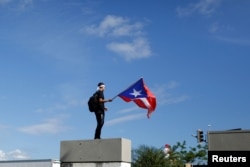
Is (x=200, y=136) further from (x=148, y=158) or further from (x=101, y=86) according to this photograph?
(x=101, y=86)

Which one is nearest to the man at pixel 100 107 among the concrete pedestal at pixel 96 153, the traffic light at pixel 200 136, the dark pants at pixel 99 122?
the dark pants at pixel 99 122

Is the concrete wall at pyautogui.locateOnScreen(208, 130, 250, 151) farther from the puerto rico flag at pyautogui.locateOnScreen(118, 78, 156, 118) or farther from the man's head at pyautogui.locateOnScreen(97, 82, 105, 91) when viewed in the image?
the man's head at pyautogui.locateOnScreen(97, 82, 105, 91)

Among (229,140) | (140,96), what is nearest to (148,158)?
(229,140)

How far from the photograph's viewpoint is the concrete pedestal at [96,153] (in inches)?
514

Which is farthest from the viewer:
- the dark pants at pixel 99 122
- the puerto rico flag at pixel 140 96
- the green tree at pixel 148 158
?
the green tree at pixel 148 158

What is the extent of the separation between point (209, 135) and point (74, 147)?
22.7 m

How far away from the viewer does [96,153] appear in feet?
43.8

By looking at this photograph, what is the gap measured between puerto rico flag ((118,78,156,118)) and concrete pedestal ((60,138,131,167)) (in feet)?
5.49

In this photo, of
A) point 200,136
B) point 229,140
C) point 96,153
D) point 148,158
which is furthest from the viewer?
point 200,136

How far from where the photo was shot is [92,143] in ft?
44.3

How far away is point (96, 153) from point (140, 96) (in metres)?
2.51

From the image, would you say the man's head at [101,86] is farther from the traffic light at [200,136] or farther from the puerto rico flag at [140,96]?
the traffic light at [200,136]

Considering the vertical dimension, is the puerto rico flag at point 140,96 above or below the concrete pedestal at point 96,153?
above

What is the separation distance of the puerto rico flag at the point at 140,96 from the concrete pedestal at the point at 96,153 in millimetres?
1674
